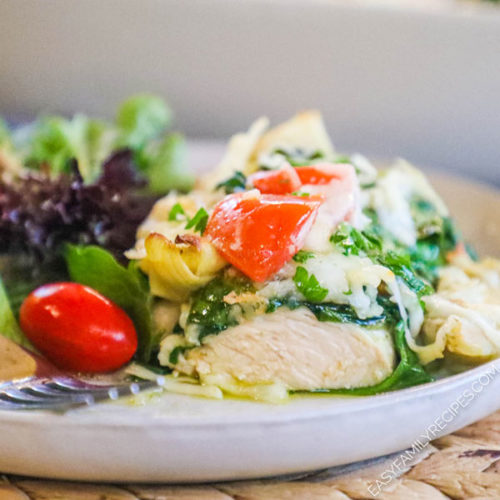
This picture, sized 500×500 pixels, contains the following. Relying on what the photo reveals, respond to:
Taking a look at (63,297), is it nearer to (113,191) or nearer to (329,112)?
(113,191)

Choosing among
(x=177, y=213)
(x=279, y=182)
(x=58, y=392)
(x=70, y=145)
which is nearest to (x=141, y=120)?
(x=70, y=145)

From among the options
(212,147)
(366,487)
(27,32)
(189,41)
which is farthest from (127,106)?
(366,487)

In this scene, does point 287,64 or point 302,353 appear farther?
point 287,64

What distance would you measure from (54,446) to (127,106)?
287cm

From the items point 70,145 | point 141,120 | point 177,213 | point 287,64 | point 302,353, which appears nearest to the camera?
point 302,353

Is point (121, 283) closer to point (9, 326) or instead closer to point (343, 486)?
point (9, 326)

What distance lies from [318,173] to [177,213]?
0.55 m

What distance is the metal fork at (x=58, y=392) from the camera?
5.87 ft

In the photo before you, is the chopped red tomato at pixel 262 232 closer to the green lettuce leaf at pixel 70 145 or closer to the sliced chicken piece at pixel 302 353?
the sliced chicken piece at pixel 302 353

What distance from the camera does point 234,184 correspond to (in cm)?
271

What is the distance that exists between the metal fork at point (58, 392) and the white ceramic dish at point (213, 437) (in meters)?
0.04

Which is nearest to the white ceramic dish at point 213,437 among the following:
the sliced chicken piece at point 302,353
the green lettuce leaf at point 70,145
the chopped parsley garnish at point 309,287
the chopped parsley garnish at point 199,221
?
the sliced chicken piece at point 302,353

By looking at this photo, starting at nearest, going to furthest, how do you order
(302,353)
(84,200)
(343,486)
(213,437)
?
(213,437) < (343,486) < (302,353) < (84,200)

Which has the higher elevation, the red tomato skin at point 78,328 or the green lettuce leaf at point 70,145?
the green lettuce leaf at point 70,145
